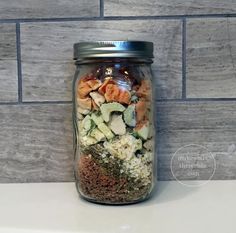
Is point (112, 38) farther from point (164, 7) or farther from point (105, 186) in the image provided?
point (105, 186)

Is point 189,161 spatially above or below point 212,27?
below

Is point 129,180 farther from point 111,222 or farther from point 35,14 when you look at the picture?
point 35,14

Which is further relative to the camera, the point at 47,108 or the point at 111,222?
the point at 47,108

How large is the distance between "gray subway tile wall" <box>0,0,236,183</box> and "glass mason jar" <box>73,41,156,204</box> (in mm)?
118

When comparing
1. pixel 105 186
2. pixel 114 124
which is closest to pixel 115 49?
pixel 114 124

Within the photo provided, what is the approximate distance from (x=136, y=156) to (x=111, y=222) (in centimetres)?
11

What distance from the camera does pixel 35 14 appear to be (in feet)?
2.50

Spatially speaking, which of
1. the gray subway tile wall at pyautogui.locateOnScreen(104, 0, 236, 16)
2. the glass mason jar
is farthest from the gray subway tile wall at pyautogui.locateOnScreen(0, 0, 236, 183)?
the glass mason jar

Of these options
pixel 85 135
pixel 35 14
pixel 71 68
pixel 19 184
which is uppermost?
pixel 35 14

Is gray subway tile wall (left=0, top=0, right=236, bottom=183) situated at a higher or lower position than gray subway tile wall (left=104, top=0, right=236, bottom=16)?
lower

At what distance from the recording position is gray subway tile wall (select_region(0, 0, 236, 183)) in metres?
0.76

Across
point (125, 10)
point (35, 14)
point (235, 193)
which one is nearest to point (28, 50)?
point (35, 14)

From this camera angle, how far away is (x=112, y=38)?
76 cm

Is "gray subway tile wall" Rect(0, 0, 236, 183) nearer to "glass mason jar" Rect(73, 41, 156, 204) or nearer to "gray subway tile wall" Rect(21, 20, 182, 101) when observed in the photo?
"gray subway tile wall" Rect(21, 20, 182, 101)
